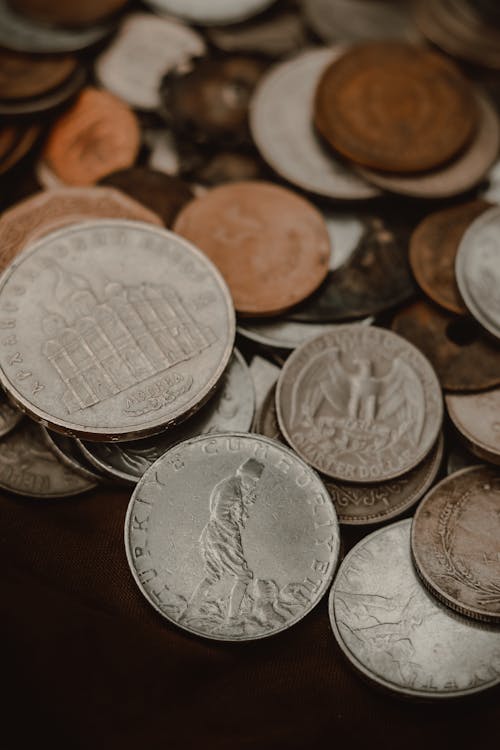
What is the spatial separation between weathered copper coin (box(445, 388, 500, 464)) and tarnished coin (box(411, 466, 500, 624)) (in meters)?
0.08

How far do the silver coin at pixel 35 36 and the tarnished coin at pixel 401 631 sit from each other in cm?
256

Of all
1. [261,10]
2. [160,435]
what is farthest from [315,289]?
[261,10]

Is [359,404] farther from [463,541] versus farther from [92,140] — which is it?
[92,140]

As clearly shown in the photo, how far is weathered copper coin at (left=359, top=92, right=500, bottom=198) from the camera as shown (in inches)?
114

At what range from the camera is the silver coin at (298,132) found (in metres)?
2.94

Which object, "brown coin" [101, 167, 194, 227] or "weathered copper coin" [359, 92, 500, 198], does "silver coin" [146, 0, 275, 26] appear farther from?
"weathered copper coin" [359, 92, 500, 198]

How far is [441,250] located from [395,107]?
0.73 m

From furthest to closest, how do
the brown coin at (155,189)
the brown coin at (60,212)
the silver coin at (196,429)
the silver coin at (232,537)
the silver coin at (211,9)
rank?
1. the silver coin at (211,9)
2. the brown coin at (155,189)
3. the brown coin at (60,212)
4. the silver coin at (196,429)
5. the silver coin at (232,537)

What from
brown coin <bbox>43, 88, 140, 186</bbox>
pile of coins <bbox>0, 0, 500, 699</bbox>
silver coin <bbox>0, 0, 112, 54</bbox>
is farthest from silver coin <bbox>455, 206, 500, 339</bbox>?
silver coin <bbox>0, 0, 112, 54</bbox>

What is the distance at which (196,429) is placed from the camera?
2441mm

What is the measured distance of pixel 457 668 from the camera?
2.13 metres

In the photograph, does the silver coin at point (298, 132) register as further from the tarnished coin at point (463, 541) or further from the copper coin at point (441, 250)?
the tarnished coin at point (463, 541)

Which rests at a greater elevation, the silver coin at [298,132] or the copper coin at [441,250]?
the silver coin at [298,132]

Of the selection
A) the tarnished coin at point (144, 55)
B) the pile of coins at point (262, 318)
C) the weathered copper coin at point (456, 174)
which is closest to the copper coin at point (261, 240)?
the pile of coins at point (262, 318)
